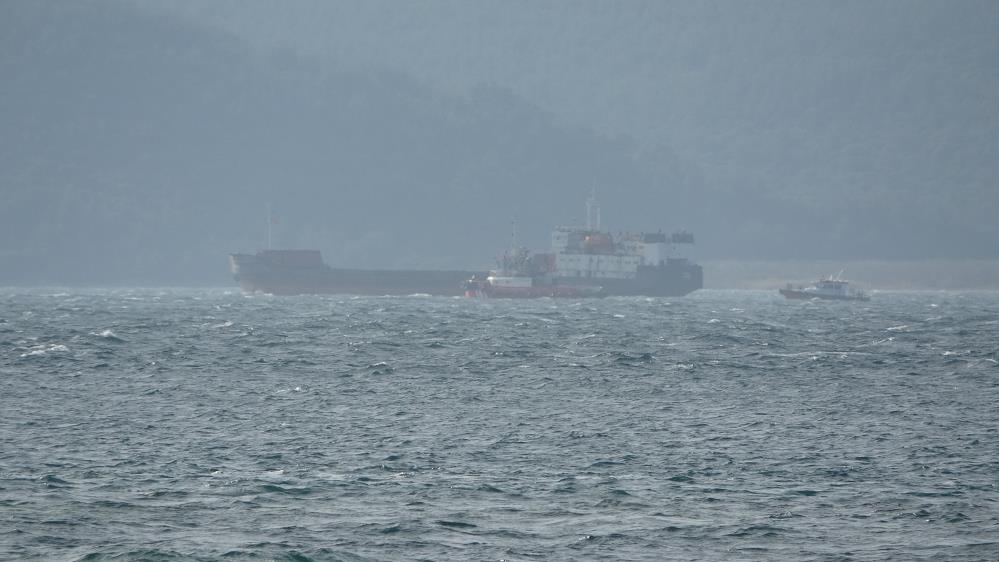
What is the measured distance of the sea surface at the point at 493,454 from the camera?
1054 inches

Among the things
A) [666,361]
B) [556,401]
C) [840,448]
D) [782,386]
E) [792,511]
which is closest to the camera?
[792,511]

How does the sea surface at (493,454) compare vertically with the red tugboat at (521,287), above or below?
below

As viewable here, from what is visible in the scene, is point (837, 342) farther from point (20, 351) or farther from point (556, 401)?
point (20, 351)

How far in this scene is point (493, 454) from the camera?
36.5m

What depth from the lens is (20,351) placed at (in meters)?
68.2

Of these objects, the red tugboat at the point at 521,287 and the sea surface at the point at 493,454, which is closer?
the sea surface at the point at 493,454

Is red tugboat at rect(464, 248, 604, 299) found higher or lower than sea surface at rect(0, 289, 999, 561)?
higher

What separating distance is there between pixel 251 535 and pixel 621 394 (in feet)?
87.9

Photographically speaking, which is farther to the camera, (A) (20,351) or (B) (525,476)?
(A) (20,351)

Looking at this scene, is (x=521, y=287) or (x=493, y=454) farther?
(x=521, y=287)

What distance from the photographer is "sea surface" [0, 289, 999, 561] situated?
1054 inches

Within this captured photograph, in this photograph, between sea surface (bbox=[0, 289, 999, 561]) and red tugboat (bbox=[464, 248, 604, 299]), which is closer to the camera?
sea surface (bbox=[0, 289, 999, 561])

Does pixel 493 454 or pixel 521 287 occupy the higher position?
pixel 521 287

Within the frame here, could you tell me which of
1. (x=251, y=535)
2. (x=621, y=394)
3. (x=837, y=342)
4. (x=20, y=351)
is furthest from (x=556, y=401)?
(x=837, y=342)
